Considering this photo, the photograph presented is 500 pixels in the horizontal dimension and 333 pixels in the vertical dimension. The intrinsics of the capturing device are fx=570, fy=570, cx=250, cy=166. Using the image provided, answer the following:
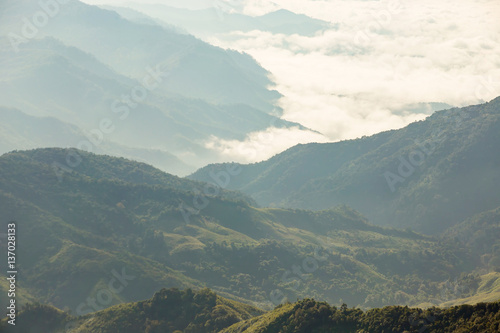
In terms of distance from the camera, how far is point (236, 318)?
112 m

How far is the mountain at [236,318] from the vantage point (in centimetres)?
7575

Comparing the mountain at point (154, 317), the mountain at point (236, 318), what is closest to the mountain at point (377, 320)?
the mountain at point (236, 318)

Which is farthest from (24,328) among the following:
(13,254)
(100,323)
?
(13,254)

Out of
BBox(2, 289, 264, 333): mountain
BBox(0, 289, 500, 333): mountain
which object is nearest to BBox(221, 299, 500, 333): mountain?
BBox(0, 289, 500, 333): mountain

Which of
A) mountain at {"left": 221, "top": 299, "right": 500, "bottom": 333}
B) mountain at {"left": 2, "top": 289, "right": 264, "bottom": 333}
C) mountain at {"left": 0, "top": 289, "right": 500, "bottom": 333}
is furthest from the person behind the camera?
mountain at {"left": 2, "top": 289, "right": 264, "bottom": 333}

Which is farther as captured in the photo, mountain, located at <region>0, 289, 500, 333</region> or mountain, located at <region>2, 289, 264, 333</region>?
mountain, located at <region>2, 289, 264, 333</region>

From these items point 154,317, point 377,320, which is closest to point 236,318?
point 154,317

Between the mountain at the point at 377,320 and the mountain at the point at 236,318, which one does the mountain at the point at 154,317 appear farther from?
the mountain at the point at 377,320

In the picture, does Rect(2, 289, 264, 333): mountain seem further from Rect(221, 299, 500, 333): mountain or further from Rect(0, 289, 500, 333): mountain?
Rect(221, 299, 500, 333): mountain

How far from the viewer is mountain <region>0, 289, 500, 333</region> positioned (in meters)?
75.8

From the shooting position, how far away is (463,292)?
197 meters

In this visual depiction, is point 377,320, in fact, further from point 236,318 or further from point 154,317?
point 154,317

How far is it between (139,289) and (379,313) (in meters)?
97.1

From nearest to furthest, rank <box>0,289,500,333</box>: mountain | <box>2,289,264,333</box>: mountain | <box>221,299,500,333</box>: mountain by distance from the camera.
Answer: <box>221,299,500,333</box>: mountain, <box>0,289,500,333</box>: mountain, <box>2,289,264,333</box>: mountain
